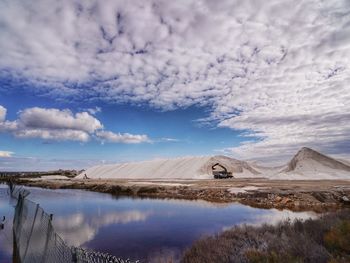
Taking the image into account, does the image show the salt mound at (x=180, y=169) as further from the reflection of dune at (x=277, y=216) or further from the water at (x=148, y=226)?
the reflection of dune at (x=277, y=216)

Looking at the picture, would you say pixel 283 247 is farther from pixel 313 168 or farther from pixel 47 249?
pixel 313 168

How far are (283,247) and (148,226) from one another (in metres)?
10.8

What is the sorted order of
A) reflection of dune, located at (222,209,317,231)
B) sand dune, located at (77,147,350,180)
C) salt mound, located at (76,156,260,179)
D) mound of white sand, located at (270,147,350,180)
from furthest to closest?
1. salt mound, located at (76,156,260,179)
2. sand dune, located at (77,147,350,180)
3. mound of white sand, located at (270,147,350,180)
4. reflection of dune, located at (222,209,317,231)

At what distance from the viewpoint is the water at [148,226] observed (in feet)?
42.4

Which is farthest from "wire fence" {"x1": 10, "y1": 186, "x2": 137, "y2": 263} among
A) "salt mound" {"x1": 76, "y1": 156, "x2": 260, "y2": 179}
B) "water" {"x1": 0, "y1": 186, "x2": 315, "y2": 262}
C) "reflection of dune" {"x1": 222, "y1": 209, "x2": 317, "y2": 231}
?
"salt mound" {"x1": 76, "y1": 156, "x2": 260, "y2": 179}

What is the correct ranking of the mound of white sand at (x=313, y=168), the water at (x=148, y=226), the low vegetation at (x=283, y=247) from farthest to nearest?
1. the mound of white sand at (x=313, y=168)
2. the water at (x=148, y=226)
3. the low vegetation at (x=283, y=247)

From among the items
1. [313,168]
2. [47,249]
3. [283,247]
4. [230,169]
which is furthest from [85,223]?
[230,169]

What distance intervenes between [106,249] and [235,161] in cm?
7072

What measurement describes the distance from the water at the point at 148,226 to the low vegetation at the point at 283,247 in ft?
5.82

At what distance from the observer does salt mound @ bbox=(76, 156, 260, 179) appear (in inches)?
2813

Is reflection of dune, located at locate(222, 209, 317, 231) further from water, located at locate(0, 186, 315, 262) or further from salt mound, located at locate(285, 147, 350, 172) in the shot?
salt mound, located at locate(285, 147, 350, 172)

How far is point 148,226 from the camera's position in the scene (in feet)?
59.5

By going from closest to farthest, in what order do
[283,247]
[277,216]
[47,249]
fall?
[47,249]
[283,247]
[277,216]

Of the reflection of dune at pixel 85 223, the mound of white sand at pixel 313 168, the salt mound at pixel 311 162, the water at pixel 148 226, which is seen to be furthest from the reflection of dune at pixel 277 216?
the salt mound at pixel 311 162
